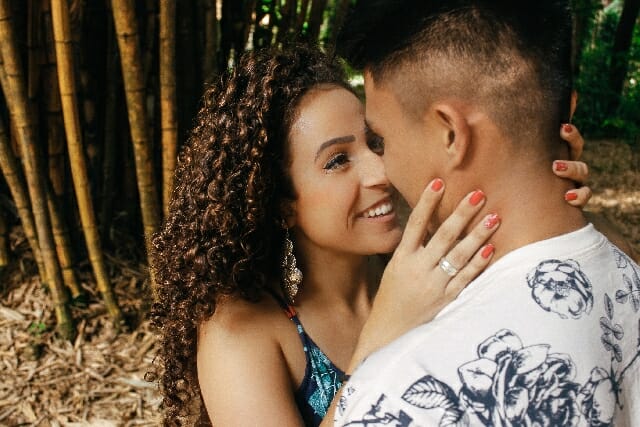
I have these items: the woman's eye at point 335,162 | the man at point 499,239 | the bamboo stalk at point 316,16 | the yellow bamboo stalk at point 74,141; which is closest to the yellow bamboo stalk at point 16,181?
the yellow bamboo stalk at point 74,141

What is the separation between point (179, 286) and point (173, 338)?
0.17 m

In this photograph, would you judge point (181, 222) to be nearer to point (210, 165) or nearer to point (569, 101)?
point (210, 165)

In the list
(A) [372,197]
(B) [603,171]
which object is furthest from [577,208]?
(B) [603,171]

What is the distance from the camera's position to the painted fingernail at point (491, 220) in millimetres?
1209

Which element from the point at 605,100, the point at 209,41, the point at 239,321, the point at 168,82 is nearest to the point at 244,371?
the point at 239,321

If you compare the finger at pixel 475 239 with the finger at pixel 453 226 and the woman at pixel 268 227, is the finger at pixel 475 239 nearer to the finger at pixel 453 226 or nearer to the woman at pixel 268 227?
the finger at pixel 453 226

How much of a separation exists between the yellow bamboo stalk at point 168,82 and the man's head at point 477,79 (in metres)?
1.51

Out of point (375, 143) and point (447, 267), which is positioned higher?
point (375, 143)

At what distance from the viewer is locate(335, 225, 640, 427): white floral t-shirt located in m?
1.02

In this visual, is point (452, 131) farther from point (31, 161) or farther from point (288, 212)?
point (31, 161)

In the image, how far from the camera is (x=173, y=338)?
202 centimetres

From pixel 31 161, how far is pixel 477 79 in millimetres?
2410

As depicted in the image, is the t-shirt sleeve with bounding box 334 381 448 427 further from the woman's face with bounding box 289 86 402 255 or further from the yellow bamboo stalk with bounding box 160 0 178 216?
the yellow bamboo stalk with bounding box 160 0 178 216

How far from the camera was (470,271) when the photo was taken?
126 centimetres
